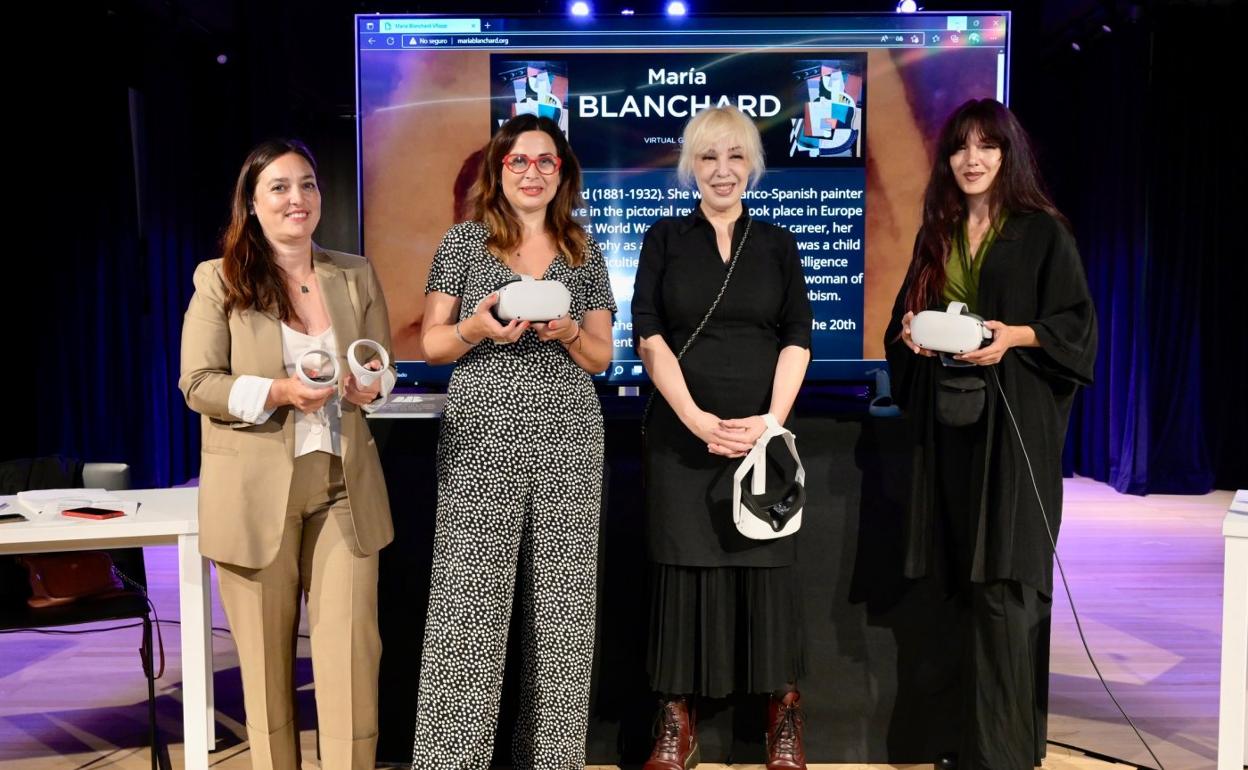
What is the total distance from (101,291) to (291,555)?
5637mm

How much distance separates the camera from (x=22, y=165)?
20.2 ft

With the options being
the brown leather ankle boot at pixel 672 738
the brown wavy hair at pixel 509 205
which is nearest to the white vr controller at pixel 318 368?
the brown wavy hair at pixel 509 205

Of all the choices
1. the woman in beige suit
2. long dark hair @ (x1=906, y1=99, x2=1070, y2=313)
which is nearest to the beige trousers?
the woman in beige suit

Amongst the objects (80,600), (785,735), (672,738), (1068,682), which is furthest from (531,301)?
(1068,682)

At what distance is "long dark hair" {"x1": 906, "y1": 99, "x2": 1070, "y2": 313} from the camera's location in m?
2.48

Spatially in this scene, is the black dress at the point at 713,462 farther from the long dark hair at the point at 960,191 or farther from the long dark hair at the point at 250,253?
the long dark hair at the point at 250,253

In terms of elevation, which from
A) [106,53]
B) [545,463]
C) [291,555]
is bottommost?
[291,555]

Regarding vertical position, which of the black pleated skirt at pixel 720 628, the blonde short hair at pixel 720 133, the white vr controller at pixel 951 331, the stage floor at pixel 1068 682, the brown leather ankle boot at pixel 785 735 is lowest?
the stage floor at pixel 1068 682

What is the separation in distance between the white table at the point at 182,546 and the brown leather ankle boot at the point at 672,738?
114 centimetres

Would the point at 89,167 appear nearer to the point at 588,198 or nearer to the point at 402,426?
the point at 588,198

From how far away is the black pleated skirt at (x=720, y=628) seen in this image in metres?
2.66

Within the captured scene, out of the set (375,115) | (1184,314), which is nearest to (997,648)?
(375,115)

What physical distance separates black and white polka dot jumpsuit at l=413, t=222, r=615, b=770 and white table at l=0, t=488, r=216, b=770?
0.59m

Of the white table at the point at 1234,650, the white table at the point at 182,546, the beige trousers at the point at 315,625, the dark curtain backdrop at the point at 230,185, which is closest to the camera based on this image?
the beige trousers at the point at 315,625
